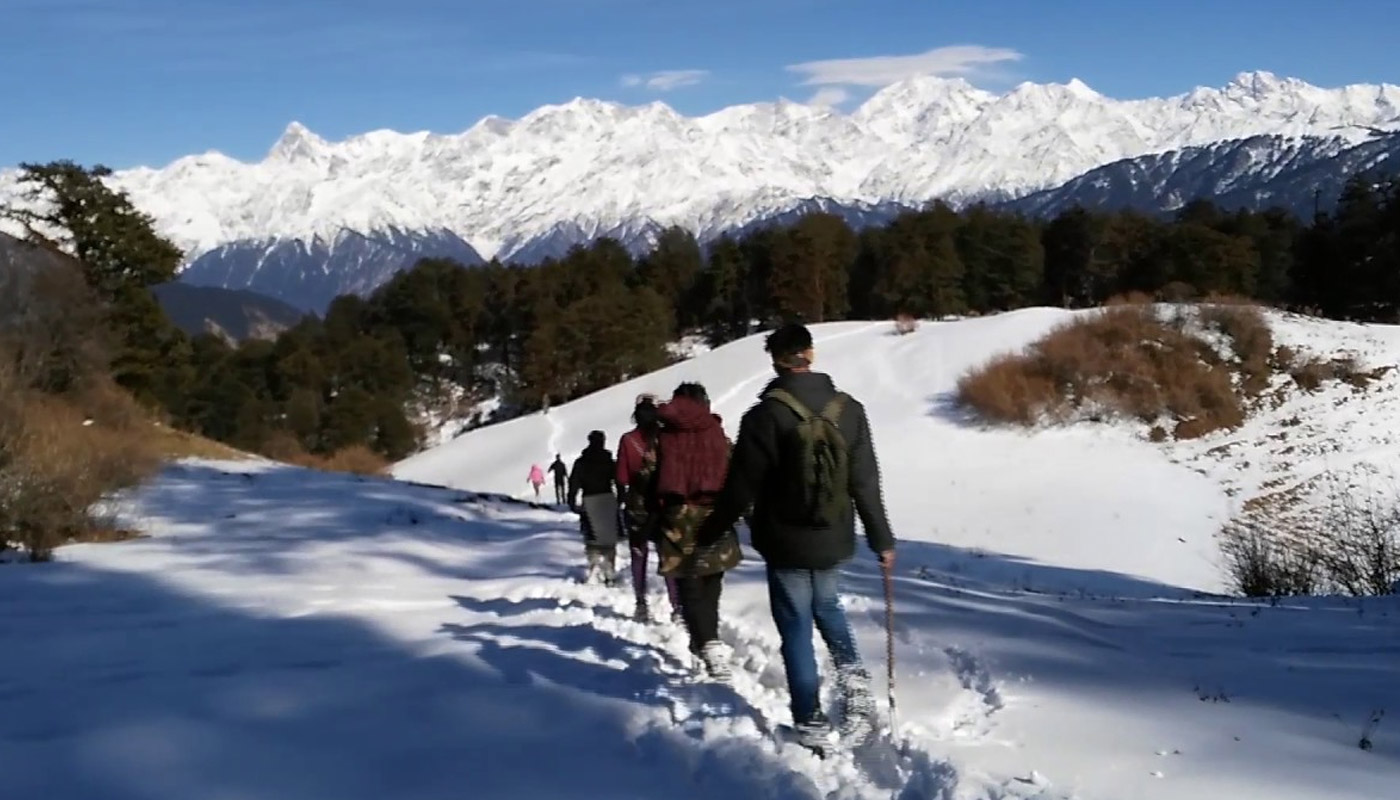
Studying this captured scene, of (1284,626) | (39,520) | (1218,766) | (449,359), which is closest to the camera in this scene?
(1218,766)

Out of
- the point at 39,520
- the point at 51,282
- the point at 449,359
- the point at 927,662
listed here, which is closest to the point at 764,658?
the point at 927,662

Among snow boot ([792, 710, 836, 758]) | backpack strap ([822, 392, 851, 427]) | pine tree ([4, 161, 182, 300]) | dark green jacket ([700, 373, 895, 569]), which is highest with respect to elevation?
pine tree ([4, 161, 182, 300])

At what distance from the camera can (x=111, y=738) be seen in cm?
573

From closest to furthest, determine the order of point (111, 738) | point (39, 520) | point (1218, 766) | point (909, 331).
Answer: point (1218, 766) < point (111, 738) < point (39, 520) < point (909, 331)

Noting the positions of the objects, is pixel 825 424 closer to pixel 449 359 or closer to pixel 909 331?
pixel 909 331

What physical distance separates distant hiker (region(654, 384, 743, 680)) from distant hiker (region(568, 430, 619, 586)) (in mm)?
3307

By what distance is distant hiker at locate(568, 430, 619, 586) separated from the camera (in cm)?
1095

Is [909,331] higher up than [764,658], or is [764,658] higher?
[909,331]

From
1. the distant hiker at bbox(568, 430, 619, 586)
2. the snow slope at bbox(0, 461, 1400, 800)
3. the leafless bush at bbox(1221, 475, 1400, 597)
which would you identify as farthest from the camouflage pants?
the leafless bush at bbox(1221, 475, 1400, 597)

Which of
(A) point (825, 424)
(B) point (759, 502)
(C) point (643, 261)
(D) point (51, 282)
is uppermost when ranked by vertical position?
(C) point (643, 261)

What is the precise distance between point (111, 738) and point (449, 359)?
8491 centimetres

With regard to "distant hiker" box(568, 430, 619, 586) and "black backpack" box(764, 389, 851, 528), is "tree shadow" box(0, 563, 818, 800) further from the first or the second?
"distant hiker" box(568, 430, 619, 586)

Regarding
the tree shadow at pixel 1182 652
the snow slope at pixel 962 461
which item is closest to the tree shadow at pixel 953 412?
the snow slope at pixel 962 461

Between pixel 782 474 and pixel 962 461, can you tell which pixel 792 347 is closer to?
pixel 782 474
